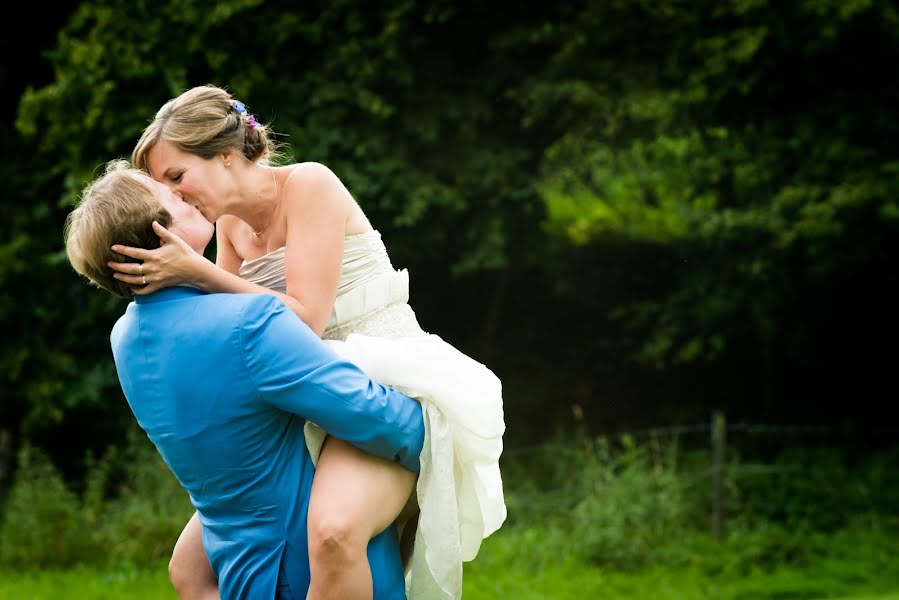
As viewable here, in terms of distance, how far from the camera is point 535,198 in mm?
9961

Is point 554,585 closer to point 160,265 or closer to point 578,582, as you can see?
point 578,582

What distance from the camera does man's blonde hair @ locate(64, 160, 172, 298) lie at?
2576 millimetres

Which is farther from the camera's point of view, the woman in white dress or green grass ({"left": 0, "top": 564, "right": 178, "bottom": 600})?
green grass ({"left": 0, "top": 564, "right": 178, "bottom": 600})

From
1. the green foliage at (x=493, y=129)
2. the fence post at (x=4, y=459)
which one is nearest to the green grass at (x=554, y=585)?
the fence post at (x=4, y=459)

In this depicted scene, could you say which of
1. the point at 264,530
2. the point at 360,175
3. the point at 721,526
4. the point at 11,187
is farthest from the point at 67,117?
the point at 264,530

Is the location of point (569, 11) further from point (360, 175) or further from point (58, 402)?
point (58, 402)

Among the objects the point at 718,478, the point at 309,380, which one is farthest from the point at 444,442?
the point at 718,478

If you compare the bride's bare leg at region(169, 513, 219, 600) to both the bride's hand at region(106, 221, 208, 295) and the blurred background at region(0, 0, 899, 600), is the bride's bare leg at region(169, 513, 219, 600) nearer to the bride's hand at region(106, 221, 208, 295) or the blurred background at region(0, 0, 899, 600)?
the bride's hand at region(106, 221, 208, 295)

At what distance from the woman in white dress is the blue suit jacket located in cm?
8

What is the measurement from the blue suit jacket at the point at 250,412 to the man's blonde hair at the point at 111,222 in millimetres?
127

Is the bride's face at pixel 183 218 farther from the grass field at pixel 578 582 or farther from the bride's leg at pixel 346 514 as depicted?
the grass field at pixel 578 582

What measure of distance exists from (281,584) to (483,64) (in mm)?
7437

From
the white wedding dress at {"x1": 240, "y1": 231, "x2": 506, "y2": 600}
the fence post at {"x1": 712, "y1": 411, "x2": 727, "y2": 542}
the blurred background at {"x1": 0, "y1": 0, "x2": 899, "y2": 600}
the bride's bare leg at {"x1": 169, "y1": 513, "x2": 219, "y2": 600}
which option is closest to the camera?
the white wedding dress at {"x1": 240, "y1": 231, "x2": 506, "y2": 600}

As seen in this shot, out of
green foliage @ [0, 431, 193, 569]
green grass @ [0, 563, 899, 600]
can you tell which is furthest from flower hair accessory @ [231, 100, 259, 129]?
green foliage @ [0, 431, 193, 569]
